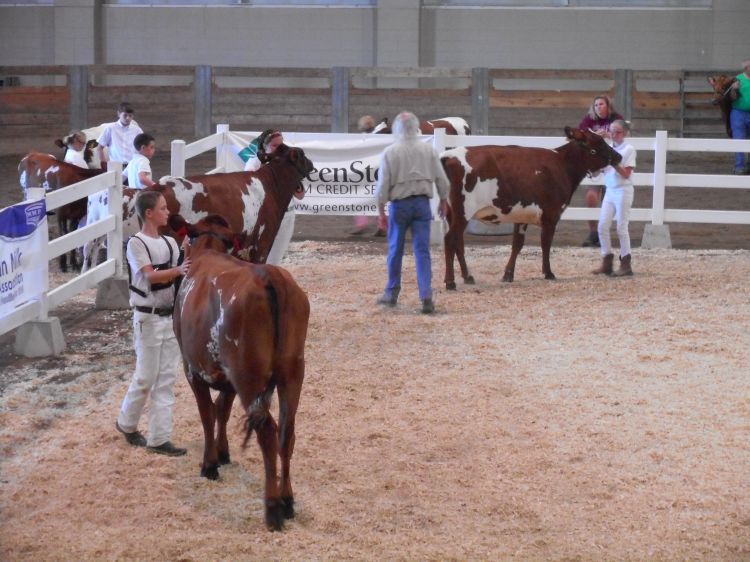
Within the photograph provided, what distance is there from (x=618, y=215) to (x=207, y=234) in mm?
6513

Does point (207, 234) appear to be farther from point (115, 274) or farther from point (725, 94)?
point (725, 94)

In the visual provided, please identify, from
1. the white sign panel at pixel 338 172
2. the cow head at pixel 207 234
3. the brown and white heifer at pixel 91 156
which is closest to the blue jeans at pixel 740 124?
the white sign panel at pixel 338 172

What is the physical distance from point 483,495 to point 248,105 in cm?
1880

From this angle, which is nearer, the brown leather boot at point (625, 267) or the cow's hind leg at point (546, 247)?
the cow's hind leg at point (546, 247)

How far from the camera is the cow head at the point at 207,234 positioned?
692 centimetres

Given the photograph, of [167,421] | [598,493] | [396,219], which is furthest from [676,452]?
[396,219]

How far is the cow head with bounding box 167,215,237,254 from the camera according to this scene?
6.92m

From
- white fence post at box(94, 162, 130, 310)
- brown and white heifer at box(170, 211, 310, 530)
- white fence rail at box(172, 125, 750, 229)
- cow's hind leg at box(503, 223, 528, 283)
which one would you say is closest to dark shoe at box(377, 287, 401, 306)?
cow's hind leg at box(503, 223, 528, 283)

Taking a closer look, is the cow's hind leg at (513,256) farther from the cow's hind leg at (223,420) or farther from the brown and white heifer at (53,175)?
the cow's hind leg at (223,420)

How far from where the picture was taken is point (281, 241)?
1162 centimetres

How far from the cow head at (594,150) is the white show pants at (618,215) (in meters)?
0.29

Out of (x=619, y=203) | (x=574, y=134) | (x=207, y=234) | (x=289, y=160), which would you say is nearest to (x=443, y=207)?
(x=289, y=160)

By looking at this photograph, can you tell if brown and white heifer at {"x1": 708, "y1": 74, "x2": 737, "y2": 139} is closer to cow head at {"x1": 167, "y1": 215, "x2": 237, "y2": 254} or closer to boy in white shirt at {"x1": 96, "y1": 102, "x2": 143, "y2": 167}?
boy in white shirt at {"x1": 96, "y1": 102, "x2": 143, "y2": 167}

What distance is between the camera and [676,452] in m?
7.10
